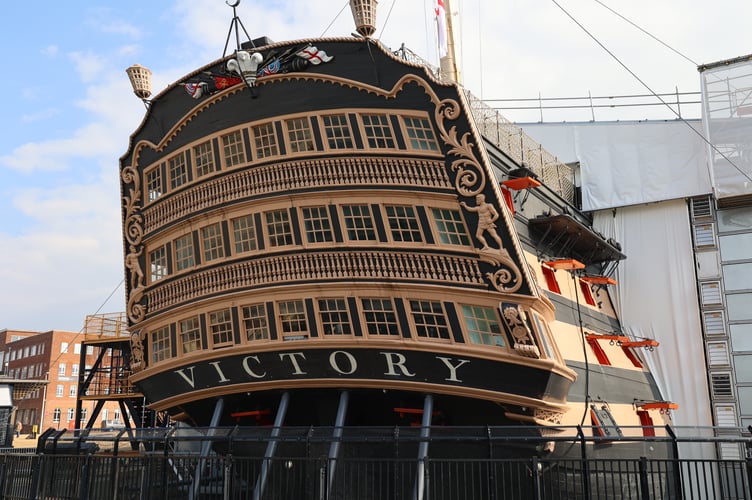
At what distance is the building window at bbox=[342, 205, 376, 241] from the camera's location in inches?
664

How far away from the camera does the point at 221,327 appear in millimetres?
18438

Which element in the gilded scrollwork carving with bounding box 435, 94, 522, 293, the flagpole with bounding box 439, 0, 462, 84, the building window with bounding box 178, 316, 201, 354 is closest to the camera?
the gilded scrollwork carving with bounding box 435, 94, 522, 293

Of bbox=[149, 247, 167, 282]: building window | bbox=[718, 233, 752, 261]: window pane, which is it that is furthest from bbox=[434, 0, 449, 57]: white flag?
bbox=[718, 233, 752, 261]: window pane

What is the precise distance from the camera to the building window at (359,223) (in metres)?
16.9

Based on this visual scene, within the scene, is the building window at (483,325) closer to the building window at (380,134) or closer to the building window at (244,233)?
the building window at (380,134)

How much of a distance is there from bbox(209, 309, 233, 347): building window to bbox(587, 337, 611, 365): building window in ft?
35.7

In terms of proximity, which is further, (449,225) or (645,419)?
(645,419)

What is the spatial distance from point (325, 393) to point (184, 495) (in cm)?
498

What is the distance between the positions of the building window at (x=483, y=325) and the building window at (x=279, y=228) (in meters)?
4.82

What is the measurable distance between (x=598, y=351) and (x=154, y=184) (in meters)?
14.4

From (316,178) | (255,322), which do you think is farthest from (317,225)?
(255,322)

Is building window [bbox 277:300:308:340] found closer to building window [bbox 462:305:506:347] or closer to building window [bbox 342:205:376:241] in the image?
building window [bbox 342:205:376:241]

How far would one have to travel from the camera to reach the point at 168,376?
64.4 feet

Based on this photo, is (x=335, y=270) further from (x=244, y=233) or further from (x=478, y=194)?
(x=478, y=194)
